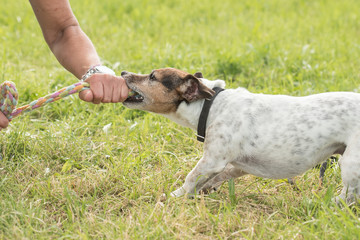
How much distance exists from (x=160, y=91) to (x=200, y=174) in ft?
2.27

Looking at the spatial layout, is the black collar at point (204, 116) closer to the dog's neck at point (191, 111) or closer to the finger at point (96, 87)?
the dog's neck at point (191, 111)

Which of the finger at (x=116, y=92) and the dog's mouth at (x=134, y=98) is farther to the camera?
→ the dog's mouth at (x=134, y=98)

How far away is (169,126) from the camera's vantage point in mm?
4715

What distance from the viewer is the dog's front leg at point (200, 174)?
3506 mm

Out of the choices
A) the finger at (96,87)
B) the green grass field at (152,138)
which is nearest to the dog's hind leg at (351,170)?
the green grass field at (152,138)

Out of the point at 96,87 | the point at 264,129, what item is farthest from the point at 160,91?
the point at 264,129

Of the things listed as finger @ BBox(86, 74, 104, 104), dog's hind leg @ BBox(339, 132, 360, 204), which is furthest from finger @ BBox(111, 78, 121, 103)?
dog's hind leg @ BBox(339, 132, 360, 204)

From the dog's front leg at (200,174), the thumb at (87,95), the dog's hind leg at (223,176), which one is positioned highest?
the thumb at (87,95)

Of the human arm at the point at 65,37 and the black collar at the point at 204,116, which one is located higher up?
the human arm at the point at 65,37

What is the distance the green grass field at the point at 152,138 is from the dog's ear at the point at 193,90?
663 mm

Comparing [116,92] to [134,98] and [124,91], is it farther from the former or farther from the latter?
[134,98]

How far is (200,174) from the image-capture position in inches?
139

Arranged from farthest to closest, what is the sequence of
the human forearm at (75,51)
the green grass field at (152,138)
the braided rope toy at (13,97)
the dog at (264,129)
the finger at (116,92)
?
the human forearm at (75,51) < the finger at (116,92) < the braided rope toy at (13,97) < the dog at (264,129) < the green grass field at (152,138)

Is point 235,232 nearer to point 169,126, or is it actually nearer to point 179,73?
point 179,73
